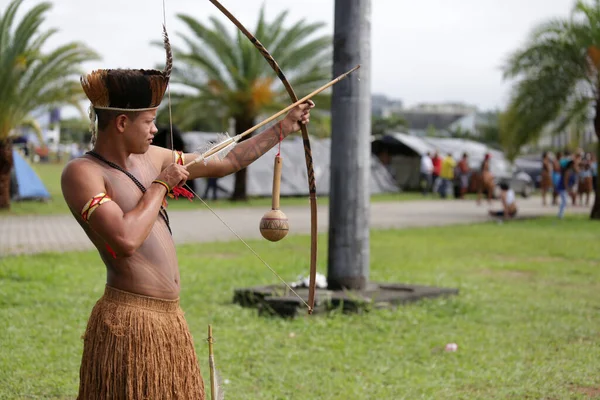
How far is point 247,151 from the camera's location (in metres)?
3.69

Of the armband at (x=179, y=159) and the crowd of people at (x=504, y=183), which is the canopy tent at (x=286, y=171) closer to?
the crowd of people at (x=504, y=183)

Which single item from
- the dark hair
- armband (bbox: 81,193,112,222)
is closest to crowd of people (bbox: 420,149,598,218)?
the dark hair

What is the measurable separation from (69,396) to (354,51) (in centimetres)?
418

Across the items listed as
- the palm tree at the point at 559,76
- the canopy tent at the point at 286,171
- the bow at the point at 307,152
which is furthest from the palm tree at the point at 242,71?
the bow at the point at 307,152

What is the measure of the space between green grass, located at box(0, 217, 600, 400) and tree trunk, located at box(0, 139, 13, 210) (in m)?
8.58

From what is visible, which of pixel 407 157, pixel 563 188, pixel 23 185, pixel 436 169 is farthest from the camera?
pixel 407 157

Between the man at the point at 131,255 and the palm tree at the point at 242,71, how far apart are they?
63.8ft

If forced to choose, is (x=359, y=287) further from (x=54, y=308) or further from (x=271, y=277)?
(x=54, y=308)

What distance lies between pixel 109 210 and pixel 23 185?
20364 millimetres

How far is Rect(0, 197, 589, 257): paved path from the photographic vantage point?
13.4 metres

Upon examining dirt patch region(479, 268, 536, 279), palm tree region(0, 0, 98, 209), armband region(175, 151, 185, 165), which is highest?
palm tree region(0, 0, 98, 209)

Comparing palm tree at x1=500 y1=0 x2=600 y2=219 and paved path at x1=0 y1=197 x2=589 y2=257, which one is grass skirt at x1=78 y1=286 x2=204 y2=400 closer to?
paved path at x1=0 y1=197 x2=589 y2=257

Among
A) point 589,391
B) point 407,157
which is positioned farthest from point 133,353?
point 407,157

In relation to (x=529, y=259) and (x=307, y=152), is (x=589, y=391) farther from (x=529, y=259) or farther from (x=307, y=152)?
(x=529, y=259)
